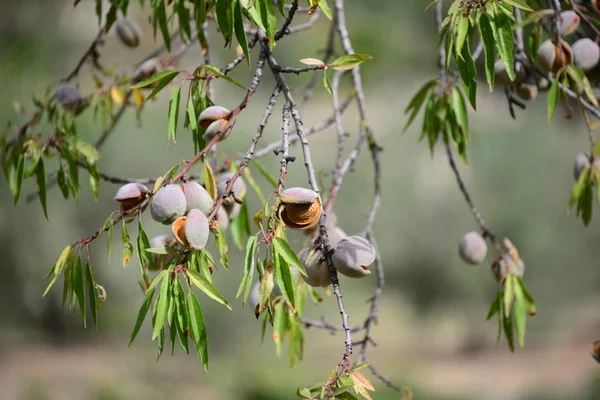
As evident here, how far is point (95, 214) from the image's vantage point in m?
3.60

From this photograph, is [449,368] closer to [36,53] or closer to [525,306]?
[525,306]

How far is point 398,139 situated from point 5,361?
2.68 meters

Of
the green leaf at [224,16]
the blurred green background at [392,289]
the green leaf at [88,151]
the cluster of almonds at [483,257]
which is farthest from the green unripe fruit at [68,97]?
the blurred green background at [392,289]

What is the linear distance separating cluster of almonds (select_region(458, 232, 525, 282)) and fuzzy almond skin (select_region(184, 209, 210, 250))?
617 mm

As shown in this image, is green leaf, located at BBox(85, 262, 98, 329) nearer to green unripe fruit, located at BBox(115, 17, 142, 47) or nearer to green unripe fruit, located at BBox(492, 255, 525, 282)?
green unripe fruit, located at BBox(492, 255, 525, 282)

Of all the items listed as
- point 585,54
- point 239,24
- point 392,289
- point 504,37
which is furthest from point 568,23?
point 392,289

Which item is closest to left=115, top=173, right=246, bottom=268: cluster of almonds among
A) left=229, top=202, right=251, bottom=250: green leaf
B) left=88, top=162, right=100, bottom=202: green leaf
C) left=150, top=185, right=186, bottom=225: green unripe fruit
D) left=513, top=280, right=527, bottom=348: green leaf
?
left=150, top=185, right=186, bottom=225: green unripe fruit

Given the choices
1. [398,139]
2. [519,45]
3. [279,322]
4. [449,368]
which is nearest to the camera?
[279,322]

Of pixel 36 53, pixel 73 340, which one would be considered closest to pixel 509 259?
pixel 73 340

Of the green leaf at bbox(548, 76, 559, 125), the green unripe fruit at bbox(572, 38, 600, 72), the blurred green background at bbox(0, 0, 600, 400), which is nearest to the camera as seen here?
the green leaf at bbox(548, 76, 559, 125)

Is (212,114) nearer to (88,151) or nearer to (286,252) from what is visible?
(286,252)

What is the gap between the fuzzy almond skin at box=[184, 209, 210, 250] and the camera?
2.07 feet

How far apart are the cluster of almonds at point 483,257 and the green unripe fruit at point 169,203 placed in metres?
0.62

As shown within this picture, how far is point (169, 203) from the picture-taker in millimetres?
662
